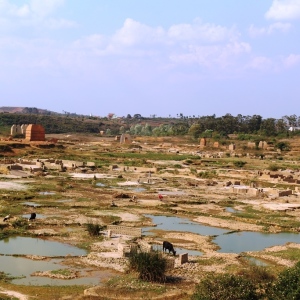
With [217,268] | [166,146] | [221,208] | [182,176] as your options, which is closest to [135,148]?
[166,146]

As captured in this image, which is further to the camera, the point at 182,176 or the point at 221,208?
the point at 182,176

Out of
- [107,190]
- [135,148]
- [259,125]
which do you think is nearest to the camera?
[107,190]

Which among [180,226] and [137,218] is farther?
[137,218]

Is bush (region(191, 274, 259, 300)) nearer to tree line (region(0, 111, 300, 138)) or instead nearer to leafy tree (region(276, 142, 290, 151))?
leafy tree (region(276, 142, 290, 151))

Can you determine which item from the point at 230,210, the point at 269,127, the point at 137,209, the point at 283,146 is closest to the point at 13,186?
the point at 137,209

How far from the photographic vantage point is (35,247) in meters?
19.8

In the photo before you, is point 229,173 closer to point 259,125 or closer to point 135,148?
point 135,148

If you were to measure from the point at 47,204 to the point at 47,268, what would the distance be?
13308mm

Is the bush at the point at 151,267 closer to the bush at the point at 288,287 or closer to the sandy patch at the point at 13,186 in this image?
the bush at the point at 288,287

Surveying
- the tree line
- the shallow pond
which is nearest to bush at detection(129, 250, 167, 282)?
the shallow pond

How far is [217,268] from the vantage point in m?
17.3

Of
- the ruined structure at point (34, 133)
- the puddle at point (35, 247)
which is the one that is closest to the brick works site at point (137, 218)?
the puddle at point (35, 247)

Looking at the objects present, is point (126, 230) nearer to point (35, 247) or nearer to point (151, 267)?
point (35, 247)

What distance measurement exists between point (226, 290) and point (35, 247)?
33.5 ft
